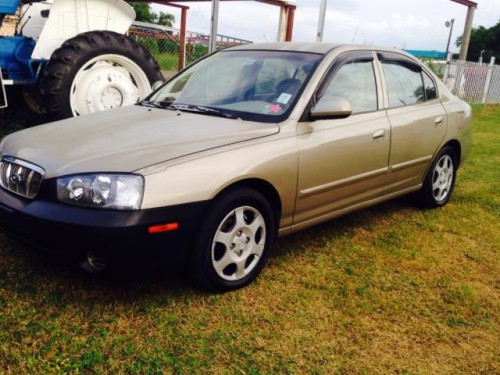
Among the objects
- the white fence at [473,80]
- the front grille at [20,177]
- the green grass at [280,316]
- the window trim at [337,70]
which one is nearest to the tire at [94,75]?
the green grass at [280,316]

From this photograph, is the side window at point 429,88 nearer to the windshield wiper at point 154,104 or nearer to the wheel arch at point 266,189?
the wheel arch at point 266,189

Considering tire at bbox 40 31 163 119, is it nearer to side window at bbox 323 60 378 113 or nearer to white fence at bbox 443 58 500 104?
side window at bbox 323 60 378 113

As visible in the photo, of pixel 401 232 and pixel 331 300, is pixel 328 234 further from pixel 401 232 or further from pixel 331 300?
pixel 331 300

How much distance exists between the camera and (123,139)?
10.4ft

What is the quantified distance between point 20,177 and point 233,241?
1274 millimetres

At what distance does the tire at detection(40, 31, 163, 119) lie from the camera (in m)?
5.91

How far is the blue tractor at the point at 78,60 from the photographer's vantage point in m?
5.95

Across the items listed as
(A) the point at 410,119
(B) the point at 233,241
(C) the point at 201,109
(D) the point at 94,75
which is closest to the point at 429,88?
(A) the point at 410,119

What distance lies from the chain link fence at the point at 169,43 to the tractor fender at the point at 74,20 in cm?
402

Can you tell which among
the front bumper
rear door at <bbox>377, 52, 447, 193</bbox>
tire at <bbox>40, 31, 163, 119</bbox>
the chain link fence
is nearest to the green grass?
the front bumper

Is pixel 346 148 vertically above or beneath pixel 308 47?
beneath

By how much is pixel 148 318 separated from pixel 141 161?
34.3 inches

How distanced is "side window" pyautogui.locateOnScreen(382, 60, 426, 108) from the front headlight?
251 centimetres

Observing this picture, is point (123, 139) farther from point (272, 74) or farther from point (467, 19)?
point (467, 19)
